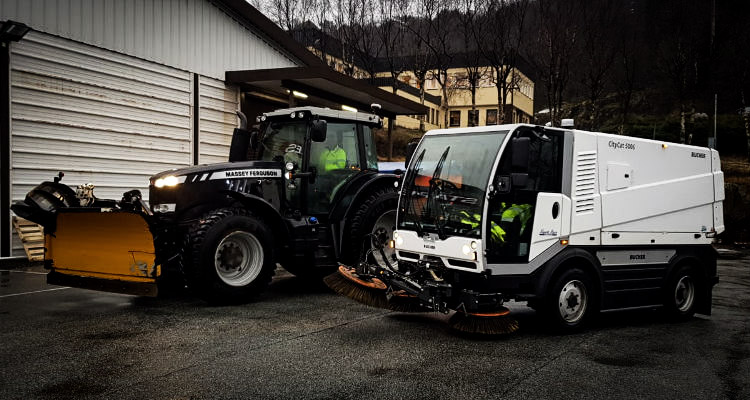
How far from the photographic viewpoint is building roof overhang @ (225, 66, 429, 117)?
1609 centimetres

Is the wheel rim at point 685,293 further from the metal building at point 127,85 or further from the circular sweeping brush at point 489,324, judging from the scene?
the metal building at point 127,85

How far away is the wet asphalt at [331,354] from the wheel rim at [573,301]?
223mm

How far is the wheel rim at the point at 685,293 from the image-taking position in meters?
7.96

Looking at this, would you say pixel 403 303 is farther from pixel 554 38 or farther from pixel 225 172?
pixel 554 38

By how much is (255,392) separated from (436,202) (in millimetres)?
3060

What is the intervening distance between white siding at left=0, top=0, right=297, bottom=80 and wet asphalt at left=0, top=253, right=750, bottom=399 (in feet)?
22.0

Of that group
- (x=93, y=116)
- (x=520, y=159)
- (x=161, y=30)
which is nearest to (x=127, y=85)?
(x=93, y=116)

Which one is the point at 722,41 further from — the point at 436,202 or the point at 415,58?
the point at 436,202

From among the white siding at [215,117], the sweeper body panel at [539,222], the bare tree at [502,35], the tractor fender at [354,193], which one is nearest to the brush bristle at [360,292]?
the sweeper body panel at [539,222]

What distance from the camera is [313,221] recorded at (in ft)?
28.8

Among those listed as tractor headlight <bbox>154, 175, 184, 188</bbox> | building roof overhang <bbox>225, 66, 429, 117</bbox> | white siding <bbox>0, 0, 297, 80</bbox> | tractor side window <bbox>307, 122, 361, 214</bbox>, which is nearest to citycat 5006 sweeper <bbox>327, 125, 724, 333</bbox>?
tractor side window <bbox>307, 122, 361, 214</bbox>

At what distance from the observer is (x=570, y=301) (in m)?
6.73

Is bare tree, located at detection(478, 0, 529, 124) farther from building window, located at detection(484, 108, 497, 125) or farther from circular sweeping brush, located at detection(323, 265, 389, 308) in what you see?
circular sweeping brush, located at detection(323, 265, 389, 308)

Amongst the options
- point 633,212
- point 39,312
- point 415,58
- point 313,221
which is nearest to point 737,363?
point 633,212
